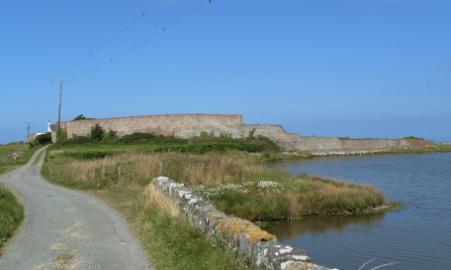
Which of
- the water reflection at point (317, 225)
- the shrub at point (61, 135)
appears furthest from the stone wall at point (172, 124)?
the water reflection at point (317, 225)

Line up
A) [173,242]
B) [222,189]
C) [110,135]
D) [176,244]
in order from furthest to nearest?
1. [110,135]
2. [222,189]
3. [173,242]
4. [176,244]

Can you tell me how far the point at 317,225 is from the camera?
20219 mm

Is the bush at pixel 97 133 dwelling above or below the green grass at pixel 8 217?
above

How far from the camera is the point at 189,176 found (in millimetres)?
23781

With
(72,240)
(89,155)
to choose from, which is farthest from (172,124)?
(72,240)

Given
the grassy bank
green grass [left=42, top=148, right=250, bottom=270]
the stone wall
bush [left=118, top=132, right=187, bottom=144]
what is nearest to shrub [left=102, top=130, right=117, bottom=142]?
the stone wall

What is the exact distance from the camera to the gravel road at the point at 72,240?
973cm

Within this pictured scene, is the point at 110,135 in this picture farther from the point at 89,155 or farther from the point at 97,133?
the point at 89,155

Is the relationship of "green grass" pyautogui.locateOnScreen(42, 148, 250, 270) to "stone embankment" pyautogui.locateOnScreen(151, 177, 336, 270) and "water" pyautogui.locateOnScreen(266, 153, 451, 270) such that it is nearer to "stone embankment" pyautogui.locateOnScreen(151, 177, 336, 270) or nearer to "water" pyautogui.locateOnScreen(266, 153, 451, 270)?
"stone embankment" pyautogui.locateOnScreen(151, 177, 336, 270)

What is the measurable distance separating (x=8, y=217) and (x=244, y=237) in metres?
8.11

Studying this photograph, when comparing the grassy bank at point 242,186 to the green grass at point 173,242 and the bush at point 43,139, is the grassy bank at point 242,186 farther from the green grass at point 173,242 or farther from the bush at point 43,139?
the bush at point 43,139

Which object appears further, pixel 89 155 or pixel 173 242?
pixel 89 155

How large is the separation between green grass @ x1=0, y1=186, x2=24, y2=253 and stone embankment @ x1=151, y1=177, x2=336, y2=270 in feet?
12.2

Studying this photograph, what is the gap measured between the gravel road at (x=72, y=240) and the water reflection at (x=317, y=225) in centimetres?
576
